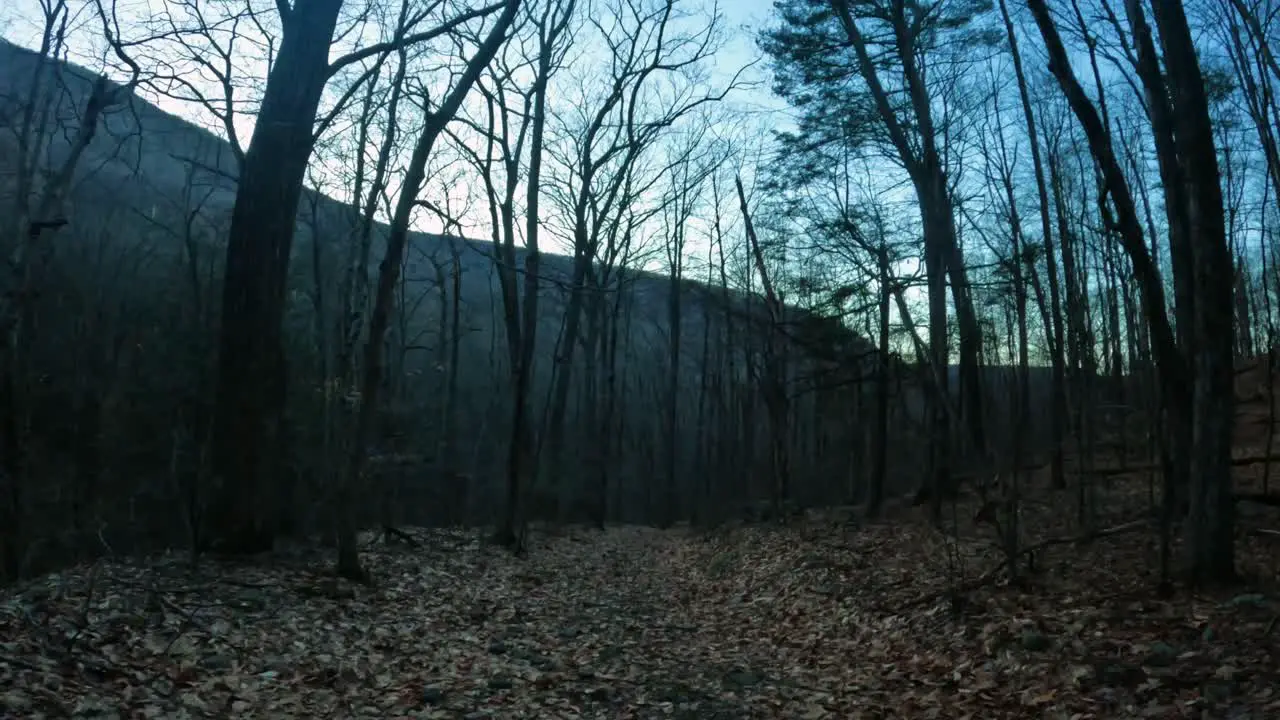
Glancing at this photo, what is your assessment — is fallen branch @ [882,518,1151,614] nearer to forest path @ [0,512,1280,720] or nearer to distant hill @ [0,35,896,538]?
forest path @ [0,512,1280,720]

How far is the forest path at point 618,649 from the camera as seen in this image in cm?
520

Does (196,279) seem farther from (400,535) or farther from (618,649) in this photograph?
(618,649)

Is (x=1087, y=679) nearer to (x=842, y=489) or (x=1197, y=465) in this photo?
(x=1197, y=465)

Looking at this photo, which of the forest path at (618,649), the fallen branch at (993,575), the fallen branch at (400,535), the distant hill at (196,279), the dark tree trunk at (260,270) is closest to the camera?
the forest path at (618,649)

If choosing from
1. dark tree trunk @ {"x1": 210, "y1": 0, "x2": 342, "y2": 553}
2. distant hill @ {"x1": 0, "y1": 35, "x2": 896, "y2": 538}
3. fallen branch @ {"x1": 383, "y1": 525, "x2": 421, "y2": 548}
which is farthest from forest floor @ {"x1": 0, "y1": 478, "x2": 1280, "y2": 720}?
distant hill @ {"x1": 0, "y1": 35, "x2": 896, "y2": 538}

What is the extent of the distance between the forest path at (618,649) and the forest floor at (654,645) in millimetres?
24

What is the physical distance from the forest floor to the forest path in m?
0.02

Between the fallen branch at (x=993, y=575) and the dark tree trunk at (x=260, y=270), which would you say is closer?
the fallen branch at (x=993, y=575)

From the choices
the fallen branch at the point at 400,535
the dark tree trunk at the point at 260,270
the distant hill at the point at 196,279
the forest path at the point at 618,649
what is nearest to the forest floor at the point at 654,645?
the forest path at the point at 618,649

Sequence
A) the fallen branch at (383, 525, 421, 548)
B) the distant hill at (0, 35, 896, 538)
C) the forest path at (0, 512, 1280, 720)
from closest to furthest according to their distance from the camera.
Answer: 1. the forest path at (0, 512, 1280, 720)
2. the fallen branch at (383, 525, 421, 548)
3. the distant hill at (0, 35, 896, 538)

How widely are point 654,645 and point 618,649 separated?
Answer: 52 cm

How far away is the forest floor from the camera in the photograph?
521 cm

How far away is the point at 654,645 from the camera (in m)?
8.52

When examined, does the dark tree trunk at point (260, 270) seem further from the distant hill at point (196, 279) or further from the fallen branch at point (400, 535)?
the fallen branch at point (400, 535)
